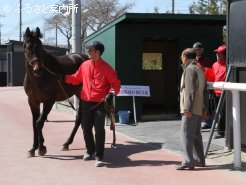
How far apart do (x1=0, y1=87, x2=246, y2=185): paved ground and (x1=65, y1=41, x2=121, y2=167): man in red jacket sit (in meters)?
0.52

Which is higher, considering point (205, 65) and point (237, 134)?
point (205, 65)

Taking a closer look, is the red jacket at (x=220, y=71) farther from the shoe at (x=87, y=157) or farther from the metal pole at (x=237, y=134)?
the shoe at (x=87, y=157)

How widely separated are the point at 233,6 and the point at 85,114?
334 centimetres

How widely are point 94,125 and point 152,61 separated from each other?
8.79m

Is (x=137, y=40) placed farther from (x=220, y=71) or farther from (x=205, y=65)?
(x=220, y=71)

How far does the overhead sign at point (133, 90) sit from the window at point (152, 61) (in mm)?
2915

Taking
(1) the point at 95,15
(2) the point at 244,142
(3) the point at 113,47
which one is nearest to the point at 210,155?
(2) the point at 244,142

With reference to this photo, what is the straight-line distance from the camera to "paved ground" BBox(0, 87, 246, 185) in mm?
6863

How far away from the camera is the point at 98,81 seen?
7.93m

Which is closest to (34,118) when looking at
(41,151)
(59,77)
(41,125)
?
(41,125)

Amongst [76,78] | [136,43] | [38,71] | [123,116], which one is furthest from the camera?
[136,43]

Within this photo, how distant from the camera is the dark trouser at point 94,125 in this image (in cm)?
789

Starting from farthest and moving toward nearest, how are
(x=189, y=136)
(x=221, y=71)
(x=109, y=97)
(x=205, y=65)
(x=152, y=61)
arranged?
(x=152, y=61)
(x=205, y=65)
(x=221, y=71)
(x=109, y=97)
(x=189, y=136)

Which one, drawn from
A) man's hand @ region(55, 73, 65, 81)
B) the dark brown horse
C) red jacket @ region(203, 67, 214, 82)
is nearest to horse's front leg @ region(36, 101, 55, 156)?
the dark brown horse
